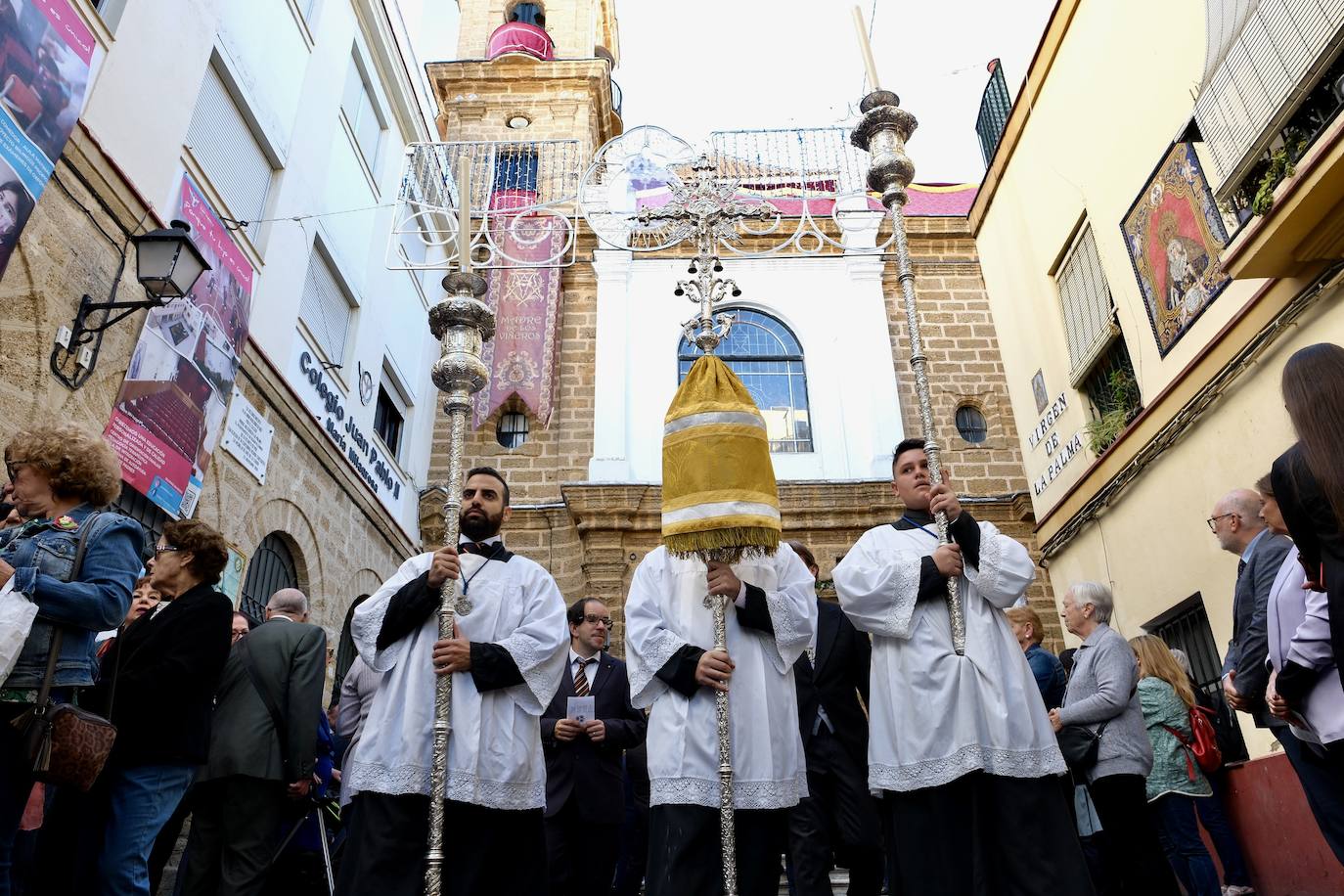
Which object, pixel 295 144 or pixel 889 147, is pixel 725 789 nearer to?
pixel 889 147

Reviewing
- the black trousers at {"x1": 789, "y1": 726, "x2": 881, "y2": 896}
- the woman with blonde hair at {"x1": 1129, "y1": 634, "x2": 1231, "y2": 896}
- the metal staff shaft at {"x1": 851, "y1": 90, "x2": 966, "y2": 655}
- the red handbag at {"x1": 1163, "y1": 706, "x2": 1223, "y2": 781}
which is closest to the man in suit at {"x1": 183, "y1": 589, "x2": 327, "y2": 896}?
the black trousers at {"x1": 789, "y1": 726, "x2": 881, "y2": 896}

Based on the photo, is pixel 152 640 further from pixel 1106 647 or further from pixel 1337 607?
pixel 1106 647

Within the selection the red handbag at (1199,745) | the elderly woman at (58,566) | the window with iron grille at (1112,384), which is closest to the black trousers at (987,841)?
the red handbag at (1199,745)

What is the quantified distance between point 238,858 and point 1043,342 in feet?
29.4

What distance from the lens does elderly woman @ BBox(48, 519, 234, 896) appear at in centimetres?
333

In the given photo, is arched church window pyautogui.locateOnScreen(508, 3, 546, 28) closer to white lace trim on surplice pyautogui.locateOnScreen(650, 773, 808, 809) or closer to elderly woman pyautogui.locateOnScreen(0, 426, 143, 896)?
elderly woman pyautogui.locateOnScreen(0, 426, 143, 896)

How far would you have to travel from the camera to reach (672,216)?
17.8 feet

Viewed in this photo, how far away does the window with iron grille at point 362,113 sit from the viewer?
35.9 ft

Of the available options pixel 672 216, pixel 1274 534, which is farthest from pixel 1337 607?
pixel 672 216

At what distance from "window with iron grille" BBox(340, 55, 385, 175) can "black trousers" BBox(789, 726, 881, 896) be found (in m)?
9.28

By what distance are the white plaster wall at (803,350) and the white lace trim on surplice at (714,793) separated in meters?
9.40

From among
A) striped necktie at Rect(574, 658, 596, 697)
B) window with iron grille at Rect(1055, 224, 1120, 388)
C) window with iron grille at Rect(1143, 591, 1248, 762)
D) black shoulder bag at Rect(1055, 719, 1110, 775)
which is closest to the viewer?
black shoulder bag at Rect(1055, 719, 1110, 775)

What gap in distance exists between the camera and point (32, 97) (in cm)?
523

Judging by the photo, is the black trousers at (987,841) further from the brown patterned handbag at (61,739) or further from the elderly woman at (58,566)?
the elderly woman at (58,566)
